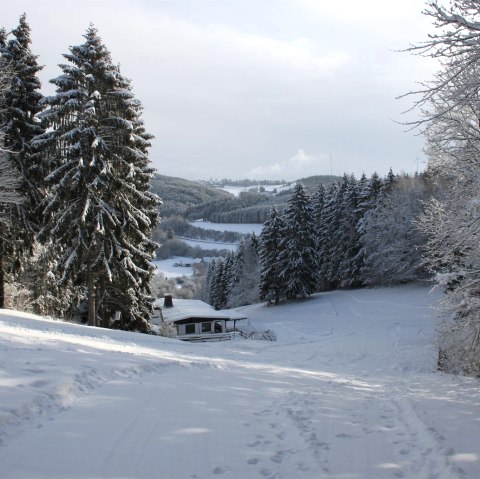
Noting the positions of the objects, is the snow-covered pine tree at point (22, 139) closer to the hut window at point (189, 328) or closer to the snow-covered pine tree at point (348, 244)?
the hut window at point (189, 328)

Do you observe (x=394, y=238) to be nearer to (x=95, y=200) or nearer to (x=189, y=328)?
(x=189, y=328)

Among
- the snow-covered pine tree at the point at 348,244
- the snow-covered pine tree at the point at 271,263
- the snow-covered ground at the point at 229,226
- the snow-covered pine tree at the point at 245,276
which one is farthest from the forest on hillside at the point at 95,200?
the snow-covered ground at the point at 229,226

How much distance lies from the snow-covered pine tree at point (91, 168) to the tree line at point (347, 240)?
2816cm

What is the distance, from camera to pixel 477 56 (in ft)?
18.3

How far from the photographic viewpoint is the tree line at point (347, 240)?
45750mm

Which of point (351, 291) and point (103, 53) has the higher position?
point (103, 53)

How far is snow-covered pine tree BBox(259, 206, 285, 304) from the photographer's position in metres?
46.5

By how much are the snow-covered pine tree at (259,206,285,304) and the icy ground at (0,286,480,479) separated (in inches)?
1343

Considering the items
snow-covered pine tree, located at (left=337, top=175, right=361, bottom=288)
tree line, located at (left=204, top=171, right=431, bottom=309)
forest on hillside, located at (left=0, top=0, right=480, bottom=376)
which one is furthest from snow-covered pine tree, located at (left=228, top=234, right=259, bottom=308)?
forest on hillside, located at (left=0, top=0, right=480, bottom=376)

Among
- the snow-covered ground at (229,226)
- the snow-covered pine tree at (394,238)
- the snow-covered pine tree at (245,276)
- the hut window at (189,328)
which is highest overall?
the snow-covered ground at (229,226)

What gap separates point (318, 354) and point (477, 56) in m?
17.1

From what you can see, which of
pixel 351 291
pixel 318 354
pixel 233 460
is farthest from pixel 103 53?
pixel 351 291

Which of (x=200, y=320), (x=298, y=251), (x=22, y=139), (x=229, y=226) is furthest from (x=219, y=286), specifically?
(x=229, y=226)

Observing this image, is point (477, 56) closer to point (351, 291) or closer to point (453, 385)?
point (453, 385)
